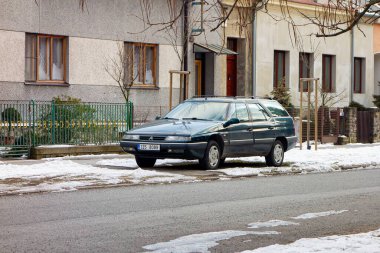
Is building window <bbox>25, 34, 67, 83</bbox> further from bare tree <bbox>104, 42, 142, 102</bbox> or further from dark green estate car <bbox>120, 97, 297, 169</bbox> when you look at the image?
dark green estate car <bbox>120, 97, 297, 169</bbox>

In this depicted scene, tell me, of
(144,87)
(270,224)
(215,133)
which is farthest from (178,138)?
(144,87)

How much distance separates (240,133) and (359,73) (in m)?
24.7

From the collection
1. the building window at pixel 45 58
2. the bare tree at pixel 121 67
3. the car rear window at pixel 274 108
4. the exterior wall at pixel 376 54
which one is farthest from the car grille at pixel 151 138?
the exterior wall at pixel 376 54

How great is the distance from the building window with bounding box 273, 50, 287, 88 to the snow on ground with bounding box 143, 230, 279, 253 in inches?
1127

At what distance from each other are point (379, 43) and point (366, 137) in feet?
28.5

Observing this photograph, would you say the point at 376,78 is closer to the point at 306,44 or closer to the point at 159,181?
the point at 306,44

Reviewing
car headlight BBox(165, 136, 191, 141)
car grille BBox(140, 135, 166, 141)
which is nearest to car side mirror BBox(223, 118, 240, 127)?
car headlight BBox(165, 136, 191, 141)

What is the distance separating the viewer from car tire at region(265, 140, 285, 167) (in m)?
22.2

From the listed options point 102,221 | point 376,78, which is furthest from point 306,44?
point 102,221

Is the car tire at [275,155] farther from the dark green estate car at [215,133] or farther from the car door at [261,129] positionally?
the car door at [261,129]

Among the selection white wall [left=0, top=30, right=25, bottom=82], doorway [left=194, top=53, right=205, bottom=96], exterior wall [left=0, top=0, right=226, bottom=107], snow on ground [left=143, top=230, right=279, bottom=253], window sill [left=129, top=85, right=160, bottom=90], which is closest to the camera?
snow on ground [left=143, top=230, right=279, bottom=253]

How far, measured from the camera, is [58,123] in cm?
2381

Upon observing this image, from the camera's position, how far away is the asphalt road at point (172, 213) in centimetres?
1022

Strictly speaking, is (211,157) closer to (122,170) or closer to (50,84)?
(122,170)
